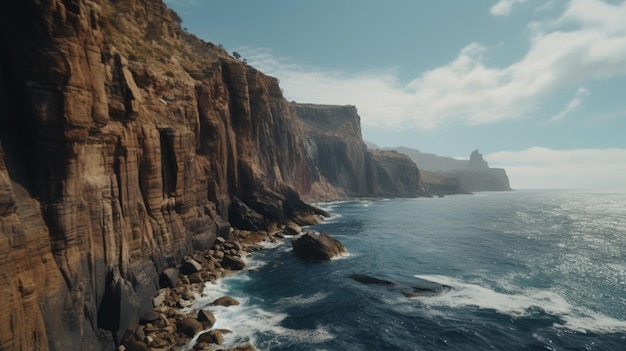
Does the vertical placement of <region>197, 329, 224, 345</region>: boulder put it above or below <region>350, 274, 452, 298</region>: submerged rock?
above

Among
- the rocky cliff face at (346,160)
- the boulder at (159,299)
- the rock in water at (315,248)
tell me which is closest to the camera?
the boulder at (159,299)

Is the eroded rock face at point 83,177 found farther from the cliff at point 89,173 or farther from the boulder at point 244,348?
the boulder at point 244,348

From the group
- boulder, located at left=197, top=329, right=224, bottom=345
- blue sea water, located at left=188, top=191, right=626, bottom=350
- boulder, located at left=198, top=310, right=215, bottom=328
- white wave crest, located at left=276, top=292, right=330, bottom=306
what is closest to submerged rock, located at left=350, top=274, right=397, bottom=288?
blue sea water, located at left=188, top=191, right=626, bottom=350

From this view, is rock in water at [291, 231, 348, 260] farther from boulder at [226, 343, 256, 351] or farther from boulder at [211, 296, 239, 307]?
boulder at [226, 343, 256, 351]

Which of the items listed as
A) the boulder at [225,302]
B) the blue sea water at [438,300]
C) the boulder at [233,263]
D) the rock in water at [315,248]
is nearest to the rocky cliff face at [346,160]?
the rock in water at [315,248]

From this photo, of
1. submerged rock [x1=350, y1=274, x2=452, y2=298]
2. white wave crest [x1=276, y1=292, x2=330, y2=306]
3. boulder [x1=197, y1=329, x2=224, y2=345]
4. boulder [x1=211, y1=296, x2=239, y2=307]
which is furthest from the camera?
submerged rock [x1=350, y1=274, x2=452, y2=298]

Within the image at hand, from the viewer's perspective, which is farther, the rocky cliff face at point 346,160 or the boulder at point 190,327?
the rocky cliff face at point 346,160
